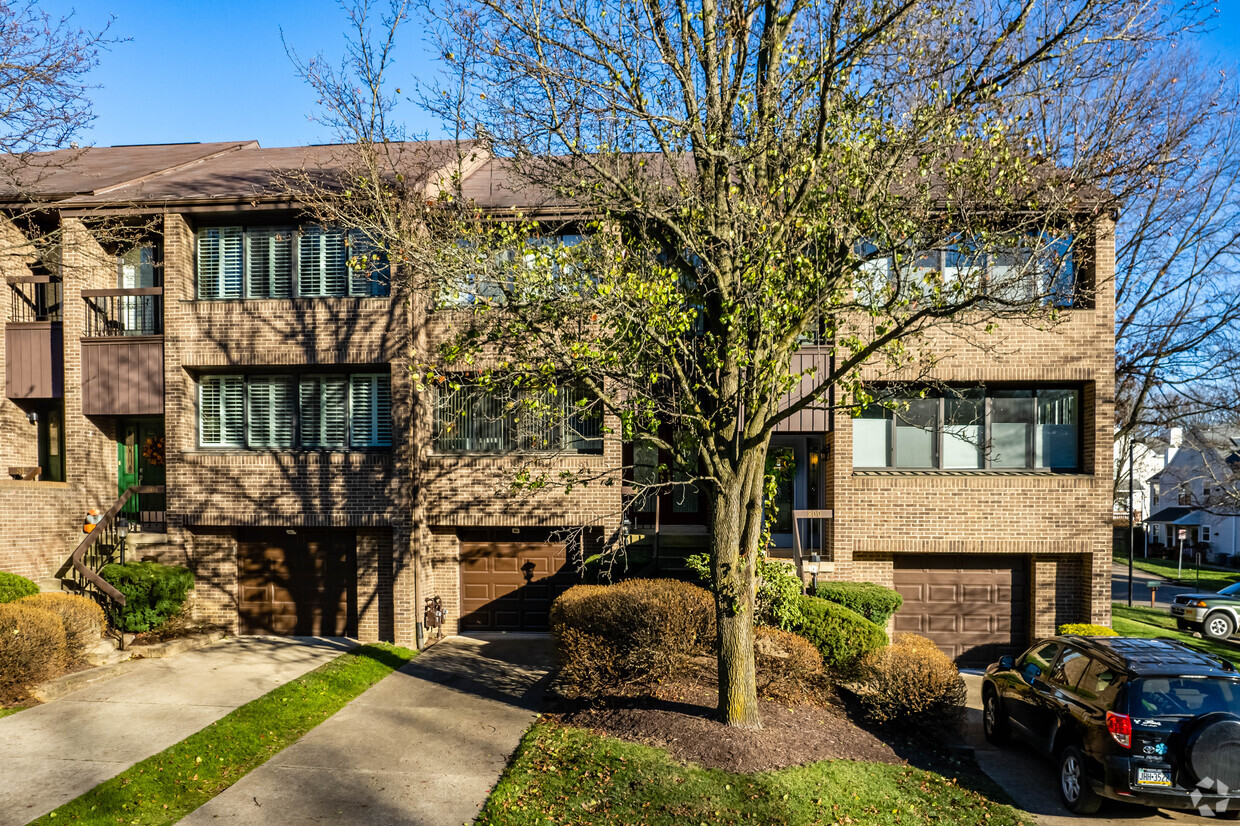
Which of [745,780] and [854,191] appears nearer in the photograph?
[745,780]

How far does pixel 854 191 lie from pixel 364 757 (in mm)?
8390

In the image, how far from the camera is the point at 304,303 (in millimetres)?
13805

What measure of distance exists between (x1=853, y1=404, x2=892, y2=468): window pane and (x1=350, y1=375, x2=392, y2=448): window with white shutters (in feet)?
28.7

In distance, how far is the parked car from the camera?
58.4 ft

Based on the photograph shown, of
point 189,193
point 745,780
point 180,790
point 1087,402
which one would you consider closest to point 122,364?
point 189,193

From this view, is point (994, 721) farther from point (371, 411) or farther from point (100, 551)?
point (100, 551)

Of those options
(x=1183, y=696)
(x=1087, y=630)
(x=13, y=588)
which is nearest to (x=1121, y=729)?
(x=1183, y=696)

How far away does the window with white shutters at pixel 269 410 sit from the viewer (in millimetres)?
14242

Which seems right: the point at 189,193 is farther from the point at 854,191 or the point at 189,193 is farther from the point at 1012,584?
the point at 1012,584

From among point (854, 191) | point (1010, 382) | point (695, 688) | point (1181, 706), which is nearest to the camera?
point (1181, 706)

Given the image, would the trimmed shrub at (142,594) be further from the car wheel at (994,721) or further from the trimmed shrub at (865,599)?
Result: the car wheel at (994,721)

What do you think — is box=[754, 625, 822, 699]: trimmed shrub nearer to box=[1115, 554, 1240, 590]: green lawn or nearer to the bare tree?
the bare tree

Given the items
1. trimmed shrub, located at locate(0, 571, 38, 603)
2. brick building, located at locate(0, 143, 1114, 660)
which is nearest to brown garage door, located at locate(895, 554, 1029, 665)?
brick building, located at locate(0, 143, 1114, 660)

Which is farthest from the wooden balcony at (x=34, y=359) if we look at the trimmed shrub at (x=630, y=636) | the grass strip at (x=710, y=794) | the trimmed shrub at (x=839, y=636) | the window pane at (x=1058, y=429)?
the window pane at (x=1058, y=429)
